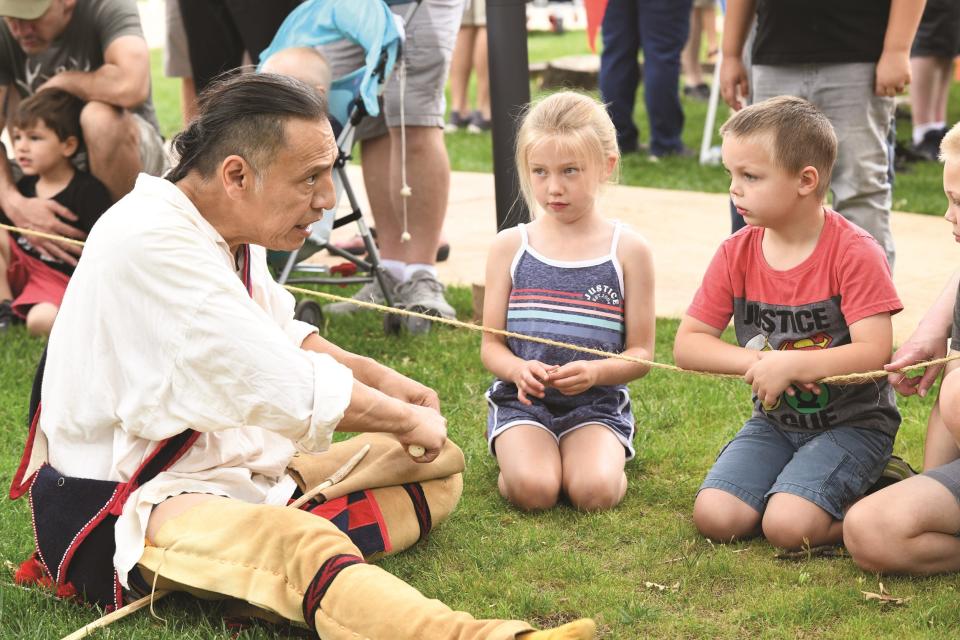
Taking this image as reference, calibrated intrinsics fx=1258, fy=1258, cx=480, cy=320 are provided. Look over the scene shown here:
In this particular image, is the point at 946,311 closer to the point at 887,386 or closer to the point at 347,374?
the point at 887,386

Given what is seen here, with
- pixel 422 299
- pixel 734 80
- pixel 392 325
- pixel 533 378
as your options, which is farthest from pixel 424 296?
pixel 533 378

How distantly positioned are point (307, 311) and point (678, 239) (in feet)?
8.02

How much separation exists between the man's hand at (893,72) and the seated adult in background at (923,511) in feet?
4.34

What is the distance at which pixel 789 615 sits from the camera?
2.78m

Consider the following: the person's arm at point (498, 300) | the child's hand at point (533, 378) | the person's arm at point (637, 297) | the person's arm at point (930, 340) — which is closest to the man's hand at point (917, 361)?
the person's arm at point (930, 340)

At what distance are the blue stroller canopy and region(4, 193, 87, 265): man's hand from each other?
1.14m

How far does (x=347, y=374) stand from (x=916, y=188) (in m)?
6.19

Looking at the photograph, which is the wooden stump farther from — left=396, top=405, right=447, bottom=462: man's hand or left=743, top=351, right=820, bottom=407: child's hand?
left=396, top=405, right=447, bottom=462: man's hand

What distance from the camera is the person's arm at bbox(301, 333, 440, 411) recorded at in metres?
3.14

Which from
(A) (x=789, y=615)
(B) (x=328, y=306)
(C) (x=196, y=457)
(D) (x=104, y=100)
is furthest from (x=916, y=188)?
(C) (x=196, y=457)

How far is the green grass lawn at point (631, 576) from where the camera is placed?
2.74m

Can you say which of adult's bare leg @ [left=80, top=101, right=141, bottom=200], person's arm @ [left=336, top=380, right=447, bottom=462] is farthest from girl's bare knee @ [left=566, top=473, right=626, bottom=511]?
adult's bare leg @ [left=80, top=101, right=141, bottom=200]

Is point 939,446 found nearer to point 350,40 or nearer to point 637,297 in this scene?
point 637,297

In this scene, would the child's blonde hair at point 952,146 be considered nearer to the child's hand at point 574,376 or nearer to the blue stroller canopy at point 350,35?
the child's hand at point 574,376
